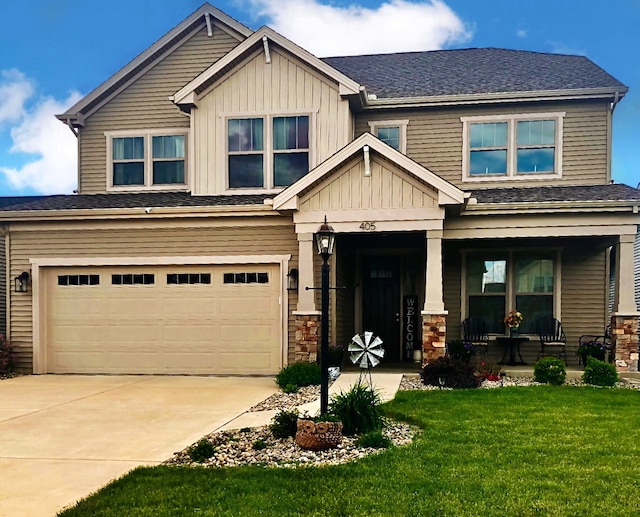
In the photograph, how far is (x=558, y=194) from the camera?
11852mm

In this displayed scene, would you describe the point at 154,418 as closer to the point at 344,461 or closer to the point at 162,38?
the point at 344,461

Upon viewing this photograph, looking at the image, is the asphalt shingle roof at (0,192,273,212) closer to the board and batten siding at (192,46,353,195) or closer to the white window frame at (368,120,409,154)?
the board and batten siding at (192,46,353,195)

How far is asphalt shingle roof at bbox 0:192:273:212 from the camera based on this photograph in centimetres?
1234

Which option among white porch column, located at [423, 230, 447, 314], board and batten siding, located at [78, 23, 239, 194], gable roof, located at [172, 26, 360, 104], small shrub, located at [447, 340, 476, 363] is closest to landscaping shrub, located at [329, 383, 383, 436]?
white porch column, located at [423, 230, 447, 314]

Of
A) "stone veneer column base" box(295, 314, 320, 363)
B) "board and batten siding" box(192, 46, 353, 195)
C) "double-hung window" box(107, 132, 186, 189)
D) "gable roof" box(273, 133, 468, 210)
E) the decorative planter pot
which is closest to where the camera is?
the decorative planter pot

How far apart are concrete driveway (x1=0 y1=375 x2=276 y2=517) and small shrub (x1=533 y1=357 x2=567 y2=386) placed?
4586 millimetres

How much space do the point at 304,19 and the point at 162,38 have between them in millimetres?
7752

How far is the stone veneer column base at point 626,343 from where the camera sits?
10.8 metres

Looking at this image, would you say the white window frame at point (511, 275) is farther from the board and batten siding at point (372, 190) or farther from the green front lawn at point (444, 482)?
the green front lawn at point (444, 482)

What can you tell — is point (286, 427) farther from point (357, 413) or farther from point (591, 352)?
point (591, 352)

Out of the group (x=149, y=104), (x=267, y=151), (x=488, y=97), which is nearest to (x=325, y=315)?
(x=267, y=151)

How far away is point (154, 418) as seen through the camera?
7.84 meters

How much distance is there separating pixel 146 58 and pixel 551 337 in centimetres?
1104

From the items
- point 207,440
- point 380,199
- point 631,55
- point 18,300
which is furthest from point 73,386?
point 631,55
